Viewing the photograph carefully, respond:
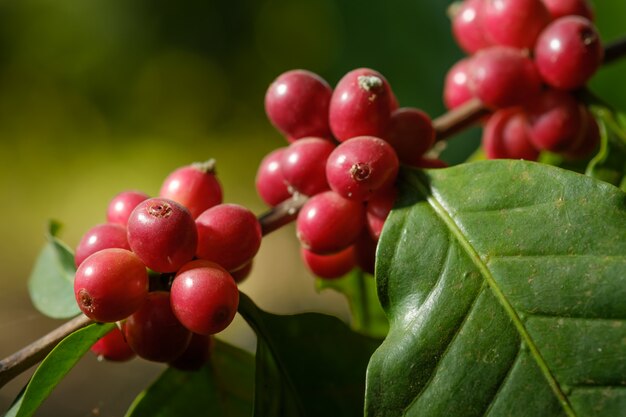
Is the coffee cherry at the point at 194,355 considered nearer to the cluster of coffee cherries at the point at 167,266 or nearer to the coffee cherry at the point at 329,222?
the cluster of coffee cherries at the point at 167,266

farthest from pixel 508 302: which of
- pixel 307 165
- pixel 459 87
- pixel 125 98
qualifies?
pixel 125 98

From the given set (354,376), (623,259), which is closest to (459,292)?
Answer: (623,259)

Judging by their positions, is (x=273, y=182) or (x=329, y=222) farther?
(x=273, y=182)

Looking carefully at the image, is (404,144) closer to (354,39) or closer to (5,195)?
(354,39)

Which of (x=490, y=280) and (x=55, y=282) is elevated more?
(x=55, y=282)

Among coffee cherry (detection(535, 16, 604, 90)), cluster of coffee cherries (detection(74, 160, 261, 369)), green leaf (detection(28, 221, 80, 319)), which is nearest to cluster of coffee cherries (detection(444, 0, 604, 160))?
coffee cherry (detection(535, 16, 604, 90))

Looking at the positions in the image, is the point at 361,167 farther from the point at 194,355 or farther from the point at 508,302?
the point at 194,355
